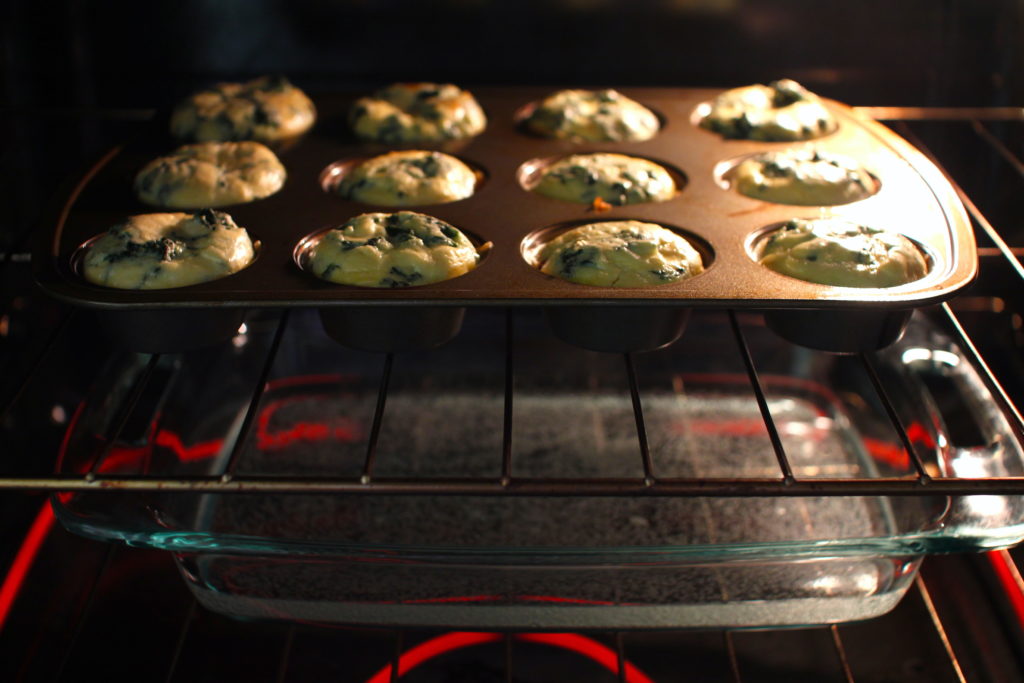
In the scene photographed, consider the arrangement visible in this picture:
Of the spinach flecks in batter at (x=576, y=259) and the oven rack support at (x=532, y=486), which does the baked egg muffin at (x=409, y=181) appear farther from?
the oven rack support at (x=532, y=486)

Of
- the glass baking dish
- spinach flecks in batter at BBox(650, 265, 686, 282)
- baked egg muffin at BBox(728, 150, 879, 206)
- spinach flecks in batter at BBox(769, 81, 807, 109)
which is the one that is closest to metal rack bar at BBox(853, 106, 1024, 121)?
spinach flecks in batter at BBox(769, 81, 807, 109)

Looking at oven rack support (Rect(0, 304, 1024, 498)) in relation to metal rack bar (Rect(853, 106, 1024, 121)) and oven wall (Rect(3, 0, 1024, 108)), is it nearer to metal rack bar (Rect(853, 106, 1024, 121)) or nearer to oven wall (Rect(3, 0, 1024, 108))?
metal rack bar (Rect(853, 106, 1024, 121))

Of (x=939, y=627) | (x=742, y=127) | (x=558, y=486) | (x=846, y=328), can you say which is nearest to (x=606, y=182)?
(x=742, y=127)

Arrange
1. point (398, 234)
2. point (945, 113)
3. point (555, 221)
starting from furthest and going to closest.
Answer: point (945, 113) → point (555, 221) → point (398, 234)

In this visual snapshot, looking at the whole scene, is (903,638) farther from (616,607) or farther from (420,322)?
(420,322)

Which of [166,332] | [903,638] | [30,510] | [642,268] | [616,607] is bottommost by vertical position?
[30,510]

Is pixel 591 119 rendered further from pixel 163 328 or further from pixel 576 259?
pixel 163 328

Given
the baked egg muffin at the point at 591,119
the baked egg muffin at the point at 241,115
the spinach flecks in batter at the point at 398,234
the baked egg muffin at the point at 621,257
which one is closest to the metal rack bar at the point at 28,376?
the spinach flecks in batter at the point at 398,234

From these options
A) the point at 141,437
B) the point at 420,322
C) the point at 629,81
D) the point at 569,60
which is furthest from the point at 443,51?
the point at 141,437
